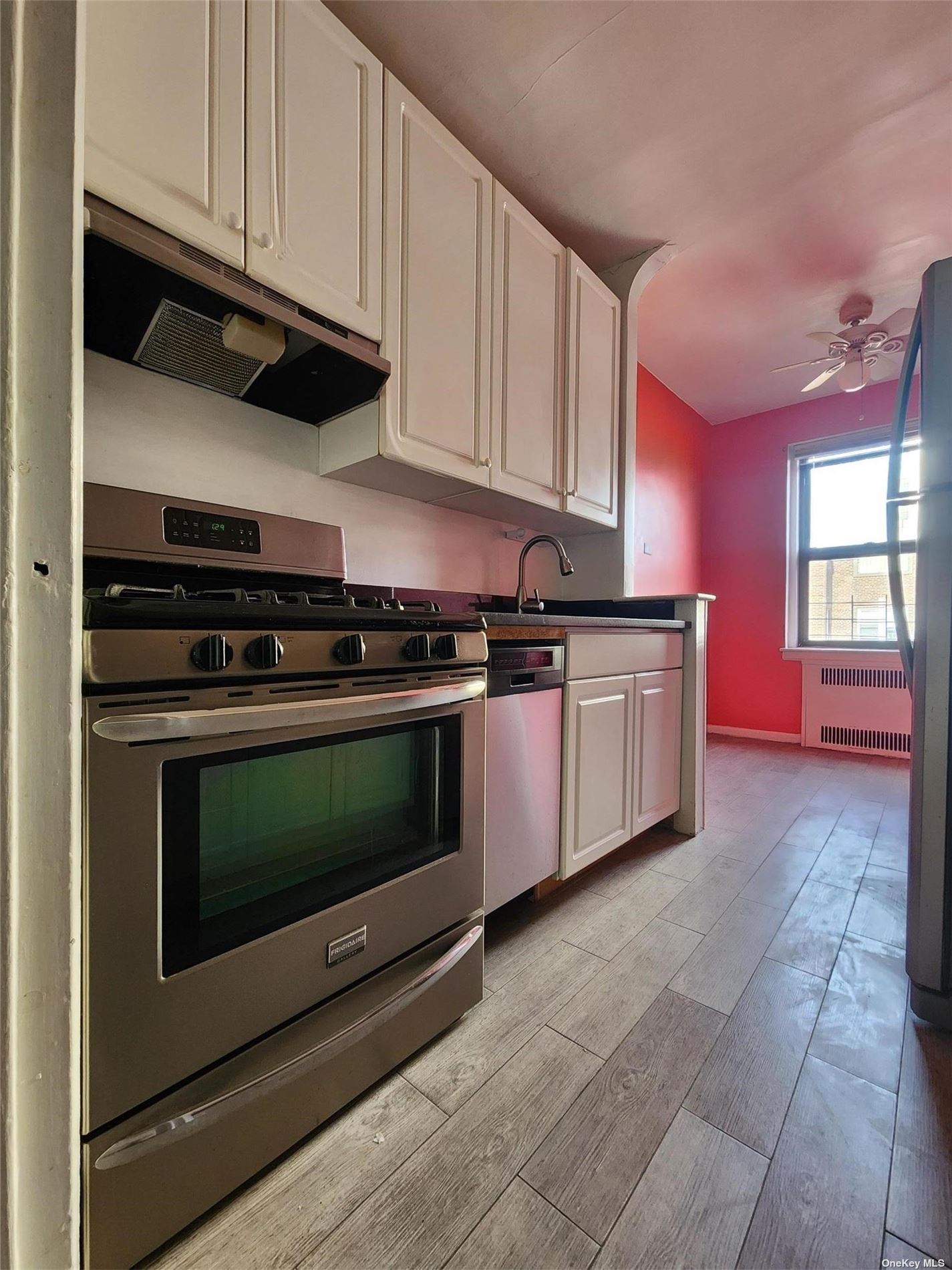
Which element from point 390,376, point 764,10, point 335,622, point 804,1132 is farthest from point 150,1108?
point 764,10

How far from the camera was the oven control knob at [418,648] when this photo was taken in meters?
1.02

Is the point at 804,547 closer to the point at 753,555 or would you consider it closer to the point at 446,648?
the point at 753,555

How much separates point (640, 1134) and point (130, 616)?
117 cm

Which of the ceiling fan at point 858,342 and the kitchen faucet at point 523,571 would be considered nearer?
the kitchen faucet at point 523,571

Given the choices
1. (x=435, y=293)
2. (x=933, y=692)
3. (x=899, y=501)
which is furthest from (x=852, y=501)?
(x=435, y=293)

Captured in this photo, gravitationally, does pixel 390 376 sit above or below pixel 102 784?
above

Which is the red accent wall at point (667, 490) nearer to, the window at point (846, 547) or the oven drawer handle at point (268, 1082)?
the window at point (846, 547)

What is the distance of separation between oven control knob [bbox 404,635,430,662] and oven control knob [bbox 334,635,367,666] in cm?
13

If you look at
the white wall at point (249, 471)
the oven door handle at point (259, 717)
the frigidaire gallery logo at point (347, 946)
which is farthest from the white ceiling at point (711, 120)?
the frigidaire gallery logo at point (347, 946)

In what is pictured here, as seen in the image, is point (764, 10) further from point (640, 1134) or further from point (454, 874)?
point (640, 1134)

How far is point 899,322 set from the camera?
285 cm

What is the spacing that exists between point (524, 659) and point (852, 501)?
4035 mm

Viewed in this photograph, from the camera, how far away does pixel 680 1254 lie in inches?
28.7

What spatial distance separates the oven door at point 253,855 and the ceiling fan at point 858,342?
11.1 feet
